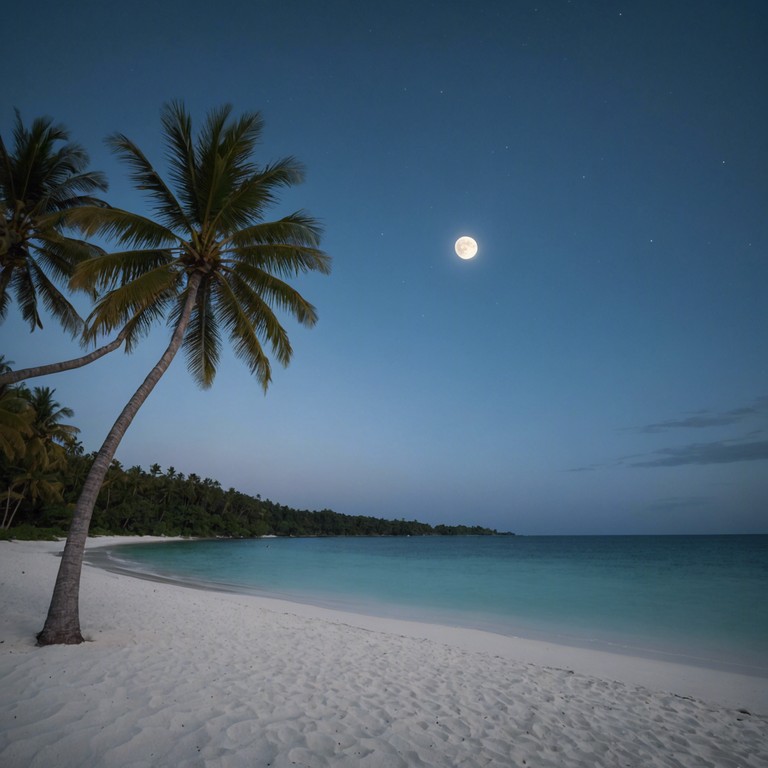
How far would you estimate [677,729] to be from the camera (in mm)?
4480

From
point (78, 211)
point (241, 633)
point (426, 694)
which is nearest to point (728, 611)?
point (426, 694)

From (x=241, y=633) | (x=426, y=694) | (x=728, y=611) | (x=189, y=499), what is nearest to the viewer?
(x=426, y=694)

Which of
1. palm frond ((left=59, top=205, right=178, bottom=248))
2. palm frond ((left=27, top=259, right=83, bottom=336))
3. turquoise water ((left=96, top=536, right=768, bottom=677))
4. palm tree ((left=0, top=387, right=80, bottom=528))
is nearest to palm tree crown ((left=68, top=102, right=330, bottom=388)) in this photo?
palm frond ((left=59, top=205, right=178, bottom=248))

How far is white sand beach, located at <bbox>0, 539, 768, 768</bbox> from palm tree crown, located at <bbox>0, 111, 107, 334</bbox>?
7.09 meters

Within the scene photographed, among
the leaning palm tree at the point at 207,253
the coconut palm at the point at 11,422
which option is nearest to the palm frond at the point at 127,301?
the leaning palm tree at the point at 207,253

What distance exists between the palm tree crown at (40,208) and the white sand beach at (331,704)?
709 cm

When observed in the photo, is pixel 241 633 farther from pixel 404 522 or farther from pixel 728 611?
pixel 404 522

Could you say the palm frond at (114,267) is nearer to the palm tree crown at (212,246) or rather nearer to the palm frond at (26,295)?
the palm tree crown at (212,246)

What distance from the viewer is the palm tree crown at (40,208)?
8766mm

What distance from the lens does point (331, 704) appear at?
4324mm

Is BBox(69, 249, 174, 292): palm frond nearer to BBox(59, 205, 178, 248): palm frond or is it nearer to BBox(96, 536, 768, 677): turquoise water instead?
BBox(59, 205, 178, 248): palm frond

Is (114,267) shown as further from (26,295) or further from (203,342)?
(26,295)

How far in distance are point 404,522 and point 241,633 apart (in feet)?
557

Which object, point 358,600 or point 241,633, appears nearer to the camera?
point 241,633
